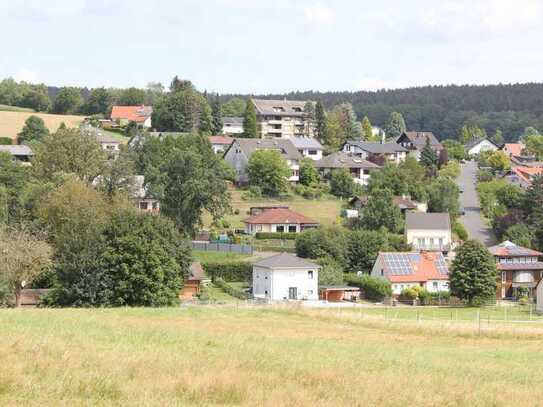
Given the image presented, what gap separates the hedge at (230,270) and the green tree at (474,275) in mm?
13646

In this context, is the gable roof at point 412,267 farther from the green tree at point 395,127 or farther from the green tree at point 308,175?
the green tree at point 395,127

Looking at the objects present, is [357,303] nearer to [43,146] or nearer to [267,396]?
[43,146]

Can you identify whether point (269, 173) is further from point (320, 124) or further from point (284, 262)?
point (320, 124)

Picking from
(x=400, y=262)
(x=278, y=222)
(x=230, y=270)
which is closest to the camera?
(x=230, y=270)

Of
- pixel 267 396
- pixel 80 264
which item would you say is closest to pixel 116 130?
pixel 80 264

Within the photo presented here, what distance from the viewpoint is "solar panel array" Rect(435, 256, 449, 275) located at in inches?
2589

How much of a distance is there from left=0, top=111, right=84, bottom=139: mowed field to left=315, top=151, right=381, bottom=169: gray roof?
34445 mm

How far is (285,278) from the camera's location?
200ft

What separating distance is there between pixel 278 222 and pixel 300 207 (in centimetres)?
900

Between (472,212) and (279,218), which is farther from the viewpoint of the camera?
(472,212)

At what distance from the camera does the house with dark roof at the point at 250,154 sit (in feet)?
303

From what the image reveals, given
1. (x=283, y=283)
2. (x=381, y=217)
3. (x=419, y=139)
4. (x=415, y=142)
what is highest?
(x=419, y=139)

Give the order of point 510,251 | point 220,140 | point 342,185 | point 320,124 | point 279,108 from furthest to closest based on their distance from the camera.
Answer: point 279,108 < point 320,124 < point 220,140 < point 342,185 < point 510,251

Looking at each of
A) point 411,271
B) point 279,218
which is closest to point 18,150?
point 279,218
